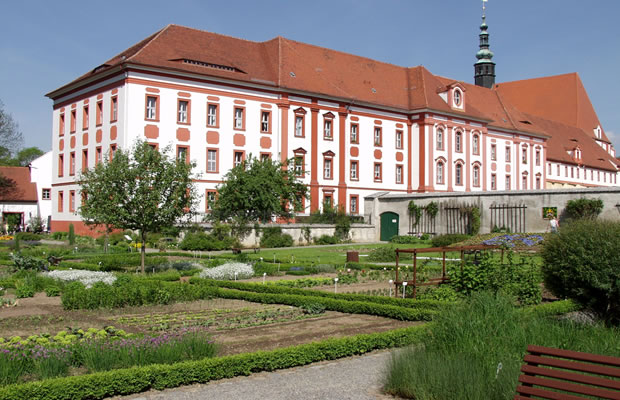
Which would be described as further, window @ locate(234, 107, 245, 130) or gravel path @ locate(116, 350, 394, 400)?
window @ locate(234, 107, 245, 130)

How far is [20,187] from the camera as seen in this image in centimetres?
5891

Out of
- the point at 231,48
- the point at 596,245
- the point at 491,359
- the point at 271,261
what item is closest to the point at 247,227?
the point at 271,261

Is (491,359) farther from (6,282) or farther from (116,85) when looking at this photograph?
(116,85)

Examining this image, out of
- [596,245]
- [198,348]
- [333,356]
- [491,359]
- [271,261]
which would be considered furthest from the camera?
[271,261]

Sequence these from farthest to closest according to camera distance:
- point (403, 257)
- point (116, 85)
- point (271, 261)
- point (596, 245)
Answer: point (116, 85), point (403, 257), point (271, 261), point (596, 245)

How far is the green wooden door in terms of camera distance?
41.0 m

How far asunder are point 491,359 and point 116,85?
37319 mm

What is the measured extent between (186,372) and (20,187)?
188 feet

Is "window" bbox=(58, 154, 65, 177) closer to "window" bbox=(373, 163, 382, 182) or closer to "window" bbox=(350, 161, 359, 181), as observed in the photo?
"window" bbox=(350, 161, 359, 181)

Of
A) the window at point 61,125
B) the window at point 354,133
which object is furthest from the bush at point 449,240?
the window at point 61,125

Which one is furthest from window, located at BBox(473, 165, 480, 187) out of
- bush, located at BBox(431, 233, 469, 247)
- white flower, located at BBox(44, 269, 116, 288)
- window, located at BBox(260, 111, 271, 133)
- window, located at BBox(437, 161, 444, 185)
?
white flower, located at BBox(44, 269, 116, 288)

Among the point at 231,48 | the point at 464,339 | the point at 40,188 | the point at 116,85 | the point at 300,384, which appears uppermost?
the point at 231,48

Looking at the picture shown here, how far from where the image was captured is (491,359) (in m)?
6.75

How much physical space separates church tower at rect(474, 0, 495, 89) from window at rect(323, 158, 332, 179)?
3345 cm
